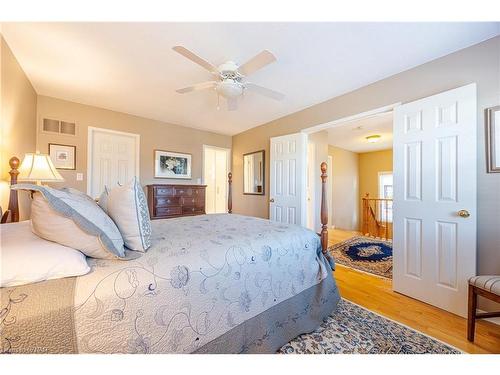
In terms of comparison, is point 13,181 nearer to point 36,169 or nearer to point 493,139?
point 36,169

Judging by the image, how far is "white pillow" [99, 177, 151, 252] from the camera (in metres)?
1.10

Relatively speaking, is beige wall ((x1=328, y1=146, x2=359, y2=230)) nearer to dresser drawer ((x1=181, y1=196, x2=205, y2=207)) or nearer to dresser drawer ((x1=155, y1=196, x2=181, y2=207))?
dresser drawer ((x1=181, y1=196, x2=205, y2=207))

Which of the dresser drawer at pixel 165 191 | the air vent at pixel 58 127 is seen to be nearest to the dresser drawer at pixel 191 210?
the dresser drawer at pixel 165 191

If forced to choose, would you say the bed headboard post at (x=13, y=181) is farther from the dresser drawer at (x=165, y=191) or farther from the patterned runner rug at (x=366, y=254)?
the patterned runner rug at (x=366, y=254)

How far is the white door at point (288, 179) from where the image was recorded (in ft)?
10.9

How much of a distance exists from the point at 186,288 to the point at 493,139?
2566mm

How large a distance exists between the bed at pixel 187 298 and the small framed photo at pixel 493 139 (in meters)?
1.57

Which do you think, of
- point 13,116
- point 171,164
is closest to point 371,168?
point 171,164

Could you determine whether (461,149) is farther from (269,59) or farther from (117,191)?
(117,191)

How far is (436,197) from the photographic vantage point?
1944 mm

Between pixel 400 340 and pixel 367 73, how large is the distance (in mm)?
2538

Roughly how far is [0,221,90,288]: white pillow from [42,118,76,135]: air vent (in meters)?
3.01

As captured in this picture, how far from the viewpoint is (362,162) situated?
7.30 metres

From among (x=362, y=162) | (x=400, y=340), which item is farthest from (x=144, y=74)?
(x=362, y=162)
